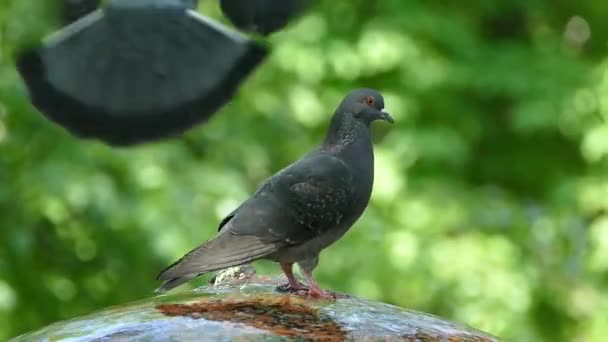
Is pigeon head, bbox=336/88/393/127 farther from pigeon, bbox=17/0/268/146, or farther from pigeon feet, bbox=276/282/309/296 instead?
pigeon, bbox=17/0/268/146

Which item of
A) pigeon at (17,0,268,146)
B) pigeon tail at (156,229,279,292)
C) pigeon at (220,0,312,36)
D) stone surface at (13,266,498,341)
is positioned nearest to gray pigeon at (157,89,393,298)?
pigeon tail at (156,229,279,292)

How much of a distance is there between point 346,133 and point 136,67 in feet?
4.52

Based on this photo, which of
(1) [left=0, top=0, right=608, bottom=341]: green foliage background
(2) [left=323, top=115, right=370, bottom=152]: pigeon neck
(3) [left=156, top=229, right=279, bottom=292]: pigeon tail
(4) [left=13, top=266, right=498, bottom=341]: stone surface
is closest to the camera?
(4) [left=13, top=266, right=498, bottom=341]: stone surface

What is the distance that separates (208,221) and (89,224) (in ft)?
2.03

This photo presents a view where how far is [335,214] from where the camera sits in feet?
8.86

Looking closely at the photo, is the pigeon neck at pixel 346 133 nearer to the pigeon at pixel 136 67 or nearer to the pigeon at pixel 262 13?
the pigeon at pixel 262 13

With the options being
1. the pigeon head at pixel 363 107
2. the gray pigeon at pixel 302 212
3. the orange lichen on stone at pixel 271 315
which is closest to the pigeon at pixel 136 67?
the pigeon head at pixel 363 107

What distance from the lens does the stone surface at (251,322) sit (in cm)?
241

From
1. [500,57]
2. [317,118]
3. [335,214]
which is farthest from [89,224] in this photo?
[500,57]

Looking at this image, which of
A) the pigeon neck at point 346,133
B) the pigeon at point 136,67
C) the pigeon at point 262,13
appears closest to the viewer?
the pigeon neck at point 346,133

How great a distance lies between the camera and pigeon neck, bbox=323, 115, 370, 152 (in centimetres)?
280

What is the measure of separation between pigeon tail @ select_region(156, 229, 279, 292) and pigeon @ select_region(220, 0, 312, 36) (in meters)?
0.98

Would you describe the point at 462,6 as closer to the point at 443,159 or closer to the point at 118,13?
the point at 443,159

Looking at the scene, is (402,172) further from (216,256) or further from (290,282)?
(216,256)
